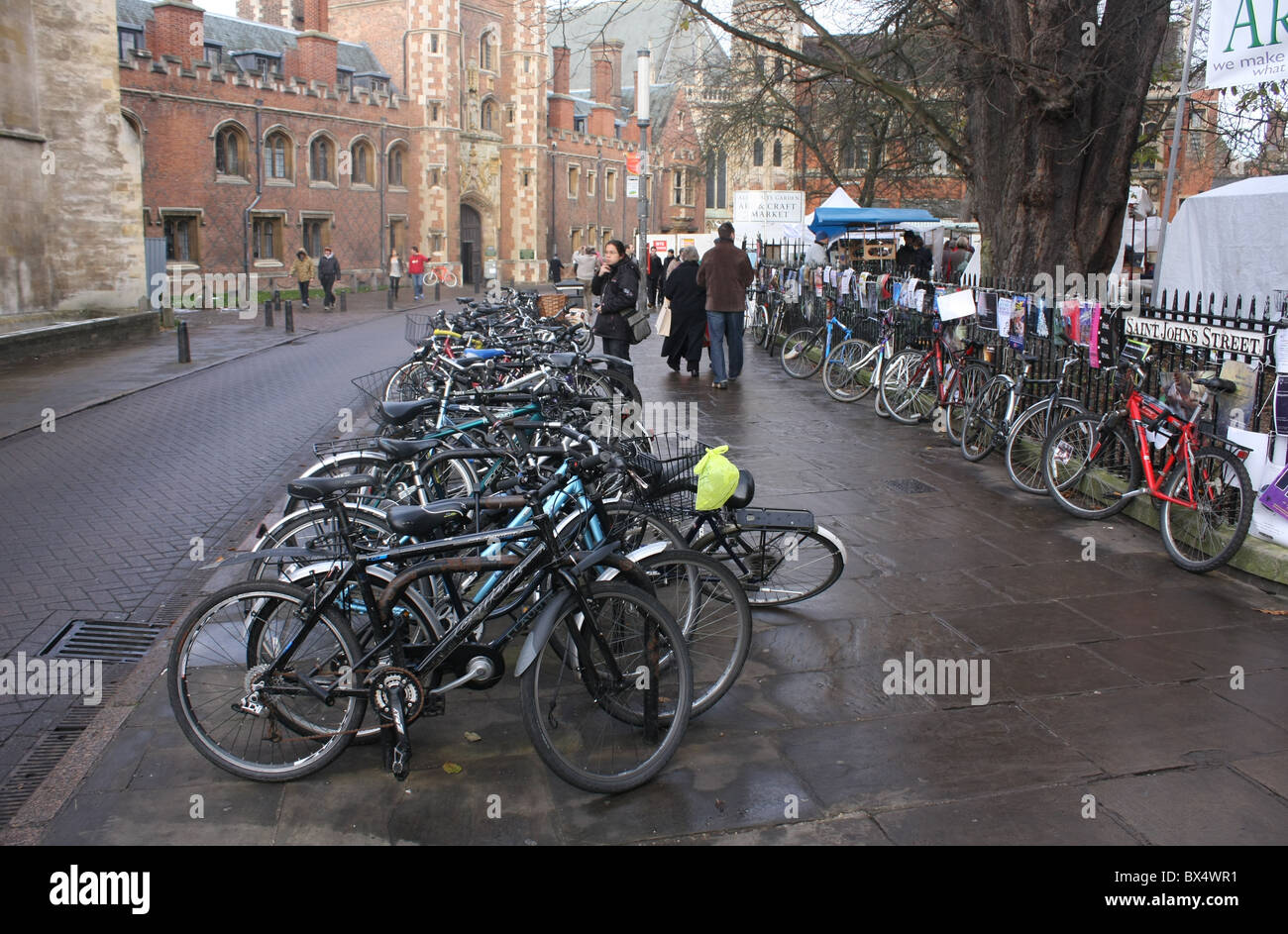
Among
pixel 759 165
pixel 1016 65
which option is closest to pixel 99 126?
pixel 1016 65

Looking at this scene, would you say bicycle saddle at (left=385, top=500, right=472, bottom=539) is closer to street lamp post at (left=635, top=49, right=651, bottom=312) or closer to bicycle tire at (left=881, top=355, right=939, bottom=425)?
bicycle tire at (left=881, top=355, right=939, bottom=425)

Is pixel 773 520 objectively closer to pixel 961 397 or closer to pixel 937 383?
pixel 961 397

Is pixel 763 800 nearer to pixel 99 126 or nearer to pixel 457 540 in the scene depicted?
pixel 457 540

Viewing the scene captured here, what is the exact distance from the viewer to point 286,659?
12.3 feet

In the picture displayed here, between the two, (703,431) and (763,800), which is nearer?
(763,800)

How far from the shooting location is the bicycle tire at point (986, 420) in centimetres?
878

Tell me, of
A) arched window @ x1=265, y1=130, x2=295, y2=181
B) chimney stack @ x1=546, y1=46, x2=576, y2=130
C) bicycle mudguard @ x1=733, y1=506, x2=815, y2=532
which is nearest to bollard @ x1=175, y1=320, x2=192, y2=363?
bicycle mudguard @ x1=733, y1=506, x2=815, y2=532

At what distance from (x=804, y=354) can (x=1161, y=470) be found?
8.60m

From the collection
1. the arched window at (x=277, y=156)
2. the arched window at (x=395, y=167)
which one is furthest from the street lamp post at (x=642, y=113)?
the arched window at (x=395, y=167)

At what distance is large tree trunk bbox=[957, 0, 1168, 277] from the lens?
32.2 ft

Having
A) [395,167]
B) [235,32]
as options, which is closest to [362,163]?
[395,167]

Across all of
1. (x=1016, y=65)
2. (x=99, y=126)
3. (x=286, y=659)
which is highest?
(x=99, y=126)

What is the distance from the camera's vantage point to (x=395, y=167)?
47688mm
